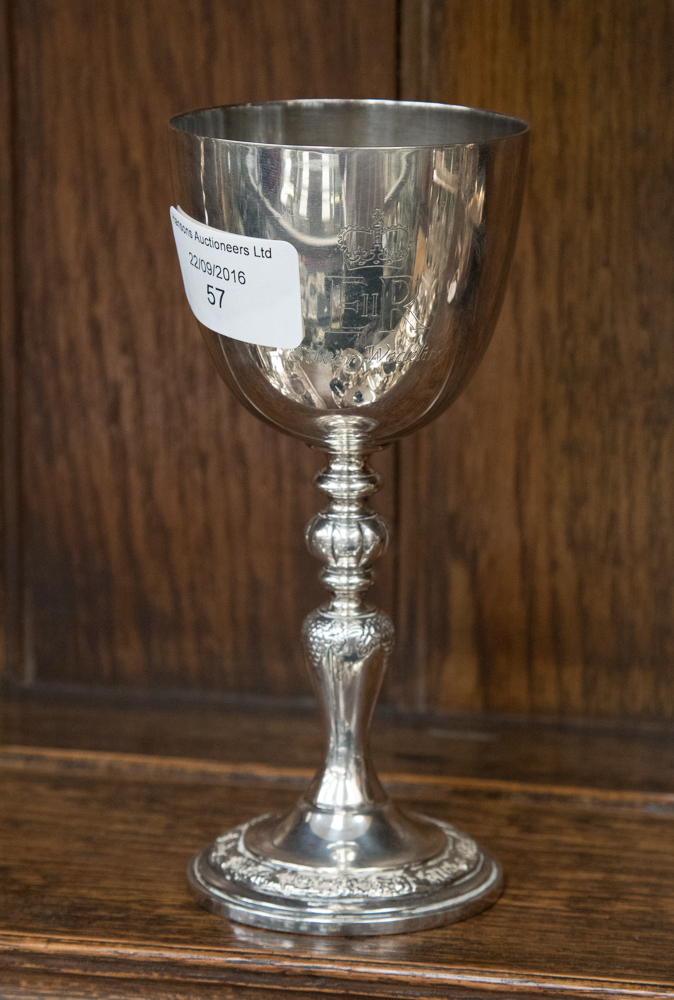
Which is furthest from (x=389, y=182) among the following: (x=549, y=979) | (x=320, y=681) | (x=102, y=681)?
(x=102, y=681)

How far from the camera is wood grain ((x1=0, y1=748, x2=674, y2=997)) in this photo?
0.55 meters

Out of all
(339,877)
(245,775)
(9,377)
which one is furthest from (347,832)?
(9,377)

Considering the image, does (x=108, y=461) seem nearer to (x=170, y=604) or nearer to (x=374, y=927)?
(x=170, y=604)

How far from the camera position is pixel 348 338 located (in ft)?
1.80

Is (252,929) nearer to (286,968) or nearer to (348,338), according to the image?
(286,968)

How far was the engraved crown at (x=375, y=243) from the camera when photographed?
0.53m

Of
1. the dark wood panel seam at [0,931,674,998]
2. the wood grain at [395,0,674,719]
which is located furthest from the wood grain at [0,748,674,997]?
the wood grain at [395,0,674,719]

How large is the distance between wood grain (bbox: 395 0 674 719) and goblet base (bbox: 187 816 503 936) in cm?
23

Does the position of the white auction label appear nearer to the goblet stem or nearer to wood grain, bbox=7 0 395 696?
the goblet stem

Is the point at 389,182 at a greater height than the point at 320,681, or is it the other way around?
the point at 389,182

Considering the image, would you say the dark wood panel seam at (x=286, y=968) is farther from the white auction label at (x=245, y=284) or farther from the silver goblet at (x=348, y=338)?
the white auction label at (x=245, y=284)

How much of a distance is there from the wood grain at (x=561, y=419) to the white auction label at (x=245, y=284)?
0.93 ft

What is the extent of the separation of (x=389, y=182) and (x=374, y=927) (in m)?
0.34

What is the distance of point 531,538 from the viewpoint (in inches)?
32.9
